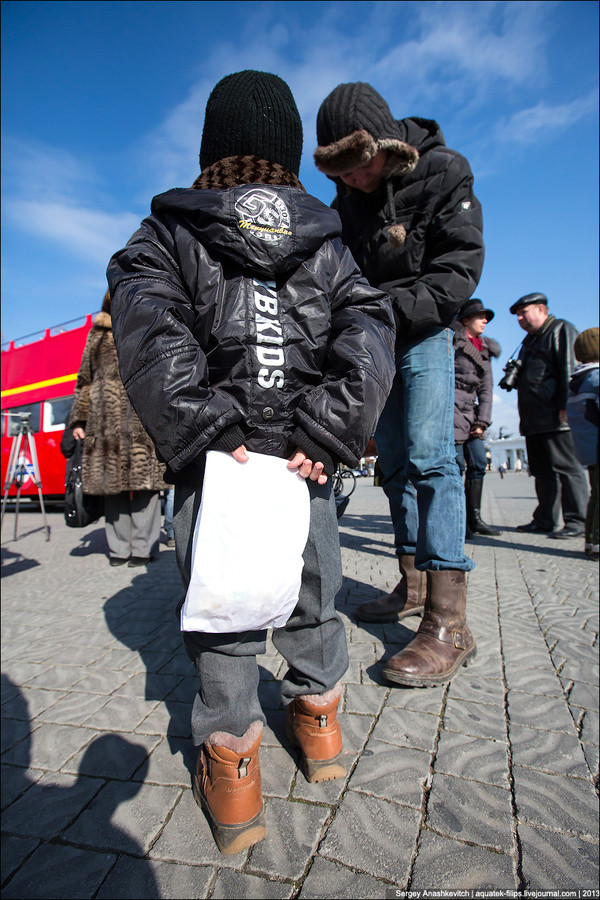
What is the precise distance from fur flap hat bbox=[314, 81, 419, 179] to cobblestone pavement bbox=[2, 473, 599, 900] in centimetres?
230

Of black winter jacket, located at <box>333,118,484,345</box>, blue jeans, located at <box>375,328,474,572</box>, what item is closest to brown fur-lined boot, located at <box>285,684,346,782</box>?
blue jeans, located at <box>375,328,474,572</box>

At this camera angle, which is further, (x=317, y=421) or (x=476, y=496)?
(x=476, y=496)

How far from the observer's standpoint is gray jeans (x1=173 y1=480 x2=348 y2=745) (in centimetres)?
137

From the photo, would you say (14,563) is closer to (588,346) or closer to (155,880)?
(155,880)

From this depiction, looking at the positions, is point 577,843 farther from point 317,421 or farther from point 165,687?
point 165,687

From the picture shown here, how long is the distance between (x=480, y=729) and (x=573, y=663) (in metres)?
0.82

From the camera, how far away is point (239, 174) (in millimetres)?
1539

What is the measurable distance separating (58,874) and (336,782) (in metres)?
0.77

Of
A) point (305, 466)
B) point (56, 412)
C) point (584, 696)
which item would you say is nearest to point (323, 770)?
point (305, 466)

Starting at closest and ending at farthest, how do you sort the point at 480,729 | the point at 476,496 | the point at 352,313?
the point at 352,313, the point at 480,729, the point at 476,496

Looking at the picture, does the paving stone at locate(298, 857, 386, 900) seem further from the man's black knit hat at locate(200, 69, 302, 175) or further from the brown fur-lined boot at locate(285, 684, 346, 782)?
the man's black knit hat at locate(200, 69, 302, 175)

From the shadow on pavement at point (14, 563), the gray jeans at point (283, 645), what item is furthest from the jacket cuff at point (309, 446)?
the shadow on pavement at point (14, 563)

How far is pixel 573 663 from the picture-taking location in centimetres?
227

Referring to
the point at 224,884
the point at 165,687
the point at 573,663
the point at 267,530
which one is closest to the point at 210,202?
the point at 267,530
